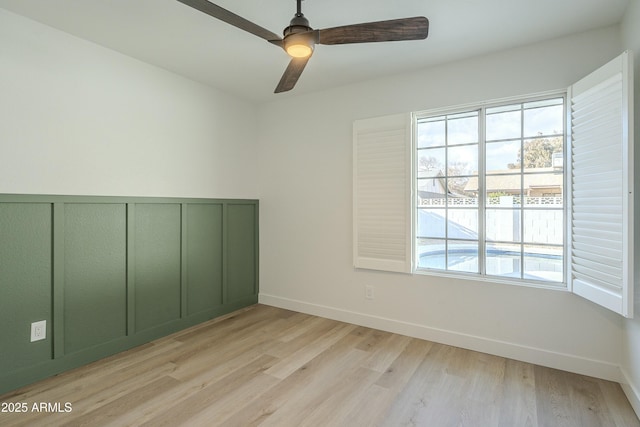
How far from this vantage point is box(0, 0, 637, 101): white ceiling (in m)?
2.02

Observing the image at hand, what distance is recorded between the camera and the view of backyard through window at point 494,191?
247 cm

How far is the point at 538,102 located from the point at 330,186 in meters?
1.93

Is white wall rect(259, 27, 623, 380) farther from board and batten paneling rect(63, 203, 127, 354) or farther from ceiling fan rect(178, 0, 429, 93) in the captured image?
board and batten paneling rect(63, 203, 127, 354)

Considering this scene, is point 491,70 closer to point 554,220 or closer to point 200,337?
point 554,220

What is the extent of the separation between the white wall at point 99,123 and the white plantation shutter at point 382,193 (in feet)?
4.99

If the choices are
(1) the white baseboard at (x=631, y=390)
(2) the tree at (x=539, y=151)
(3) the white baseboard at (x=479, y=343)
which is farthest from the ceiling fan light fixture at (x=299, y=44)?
(1) the white baseboard at (x=631, y=390)

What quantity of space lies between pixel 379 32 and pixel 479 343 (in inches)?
96.8

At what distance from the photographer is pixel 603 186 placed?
2.02 m

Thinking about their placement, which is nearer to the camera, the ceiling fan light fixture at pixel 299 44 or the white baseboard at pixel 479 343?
the ceiling fan light fixture at pixel 299 44

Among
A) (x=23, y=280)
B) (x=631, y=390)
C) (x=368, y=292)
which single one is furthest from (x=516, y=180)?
(x=23, y=280)

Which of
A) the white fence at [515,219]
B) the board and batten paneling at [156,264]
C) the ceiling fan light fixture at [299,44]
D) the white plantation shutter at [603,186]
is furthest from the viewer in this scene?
the board and batten paneling at [156,264]

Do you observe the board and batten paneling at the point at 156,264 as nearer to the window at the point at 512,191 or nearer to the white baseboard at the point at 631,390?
the window at the point at 512,191

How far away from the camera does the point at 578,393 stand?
2.08 m

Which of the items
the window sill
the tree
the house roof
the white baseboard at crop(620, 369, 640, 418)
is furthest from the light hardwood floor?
the tree
